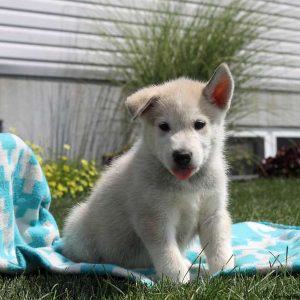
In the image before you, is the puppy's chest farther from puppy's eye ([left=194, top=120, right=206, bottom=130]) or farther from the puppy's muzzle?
puppy's eye ([left=194, top=120, right=206, bottom=130])

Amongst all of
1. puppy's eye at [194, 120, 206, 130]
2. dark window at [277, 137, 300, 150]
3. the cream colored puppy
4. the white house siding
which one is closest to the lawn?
the cream colored puppy

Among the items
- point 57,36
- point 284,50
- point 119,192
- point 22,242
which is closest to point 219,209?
point 119,192

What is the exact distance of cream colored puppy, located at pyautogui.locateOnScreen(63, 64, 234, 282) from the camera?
8.86ft

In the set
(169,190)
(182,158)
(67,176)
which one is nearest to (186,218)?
(169,190)

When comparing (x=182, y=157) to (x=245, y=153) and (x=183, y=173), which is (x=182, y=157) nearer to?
(x=183, y=173)

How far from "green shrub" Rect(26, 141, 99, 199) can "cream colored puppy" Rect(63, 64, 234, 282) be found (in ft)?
10.9

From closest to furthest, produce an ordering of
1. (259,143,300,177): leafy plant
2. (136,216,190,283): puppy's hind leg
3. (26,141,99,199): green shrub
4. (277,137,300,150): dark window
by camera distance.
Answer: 1. (136,216,190,283): puppy's hind leg
2. (26,141,99,199): green shrub
3. (259,143,300,177): leafy plant
4. (277,137,300,150): dark window

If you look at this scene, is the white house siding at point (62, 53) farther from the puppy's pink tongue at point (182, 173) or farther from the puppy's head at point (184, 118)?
the puppy's pink tongue at point (182, 173)

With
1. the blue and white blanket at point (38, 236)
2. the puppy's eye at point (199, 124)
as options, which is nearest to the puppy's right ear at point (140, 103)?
the puppy's eye at point (199, 124)

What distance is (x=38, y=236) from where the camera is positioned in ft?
11.7

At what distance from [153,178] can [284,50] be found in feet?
22.8

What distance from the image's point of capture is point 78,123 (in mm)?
7566

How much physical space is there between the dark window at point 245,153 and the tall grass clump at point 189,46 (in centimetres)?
47

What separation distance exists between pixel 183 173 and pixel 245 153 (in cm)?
561
